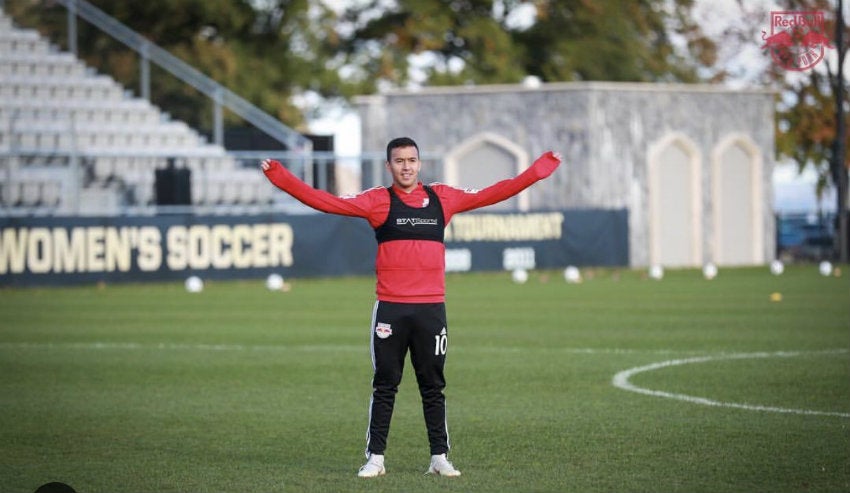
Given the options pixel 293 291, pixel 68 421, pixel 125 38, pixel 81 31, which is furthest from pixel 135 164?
pixel 68 421

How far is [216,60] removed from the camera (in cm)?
5300

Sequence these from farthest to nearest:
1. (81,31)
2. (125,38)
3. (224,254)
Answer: (81,31), (125,38), (224,254)

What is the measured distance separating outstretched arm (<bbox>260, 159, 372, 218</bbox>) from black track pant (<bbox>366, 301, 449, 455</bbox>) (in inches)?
22.5

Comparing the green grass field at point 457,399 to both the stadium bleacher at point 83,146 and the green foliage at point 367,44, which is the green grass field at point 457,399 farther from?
the green foliage at point 367,44

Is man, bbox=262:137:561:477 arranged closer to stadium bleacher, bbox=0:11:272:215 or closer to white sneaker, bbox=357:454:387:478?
white sneaker, bbox=357:454:387:478

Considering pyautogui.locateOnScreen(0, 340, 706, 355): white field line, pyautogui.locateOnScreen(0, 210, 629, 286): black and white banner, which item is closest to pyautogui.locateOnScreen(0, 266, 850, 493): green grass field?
pyautogui.locateOnScreen(0, 340, 706, 355): white field line

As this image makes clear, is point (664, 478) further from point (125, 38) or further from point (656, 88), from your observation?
point (656, 88)

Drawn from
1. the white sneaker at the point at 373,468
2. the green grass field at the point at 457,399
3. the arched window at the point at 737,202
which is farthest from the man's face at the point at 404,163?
the arched window at the point at 737,202

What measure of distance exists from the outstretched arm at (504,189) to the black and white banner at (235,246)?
20.5 m

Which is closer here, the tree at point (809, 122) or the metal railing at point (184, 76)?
the metal railing at point (184, 76)

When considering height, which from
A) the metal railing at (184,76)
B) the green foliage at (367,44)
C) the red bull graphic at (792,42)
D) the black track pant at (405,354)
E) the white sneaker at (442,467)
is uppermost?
the green foliage at (367,44)

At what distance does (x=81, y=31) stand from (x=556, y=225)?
2259 cm

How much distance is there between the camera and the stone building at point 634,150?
131 feet

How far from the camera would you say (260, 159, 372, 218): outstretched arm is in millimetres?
8812
